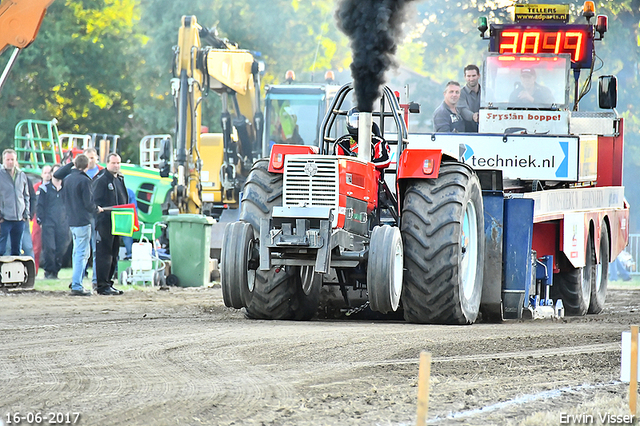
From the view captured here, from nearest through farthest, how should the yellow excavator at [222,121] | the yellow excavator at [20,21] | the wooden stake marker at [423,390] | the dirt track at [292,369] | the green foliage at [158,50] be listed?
1. the wooden stake marker at [423,390]
2. the dirt track at [292,369]
3. the yellow excavator at [20,21]
4. the yellow excavator at [222,121]
5. the green foliage at [158,50]

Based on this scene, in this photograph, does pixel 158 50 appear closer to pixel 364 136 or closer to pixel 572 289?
pixel 572 289

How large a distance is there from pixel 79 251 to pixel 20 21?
11.7 ft

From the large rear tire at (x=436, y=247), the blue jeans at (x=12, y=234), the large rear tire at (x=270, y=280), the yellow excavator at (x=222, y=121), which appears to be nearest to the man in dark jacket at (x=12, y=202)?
the blue jeans at (x=12, y=234)

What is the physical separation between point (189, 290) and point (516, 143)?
6112mm

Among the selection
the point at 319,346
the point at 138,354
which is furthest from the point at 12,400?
the point at 319,346

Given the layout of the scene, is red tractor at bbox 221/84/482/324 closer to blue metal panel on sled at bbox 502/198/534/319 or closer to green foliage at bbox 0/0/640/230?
blue metal panel on sled at bbox 502/198/534/319

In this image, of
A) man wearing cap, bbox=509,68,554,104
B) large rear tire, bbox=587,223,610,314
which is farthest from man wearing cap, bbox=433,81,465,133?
large rear tire, bbox=587,223,610,314

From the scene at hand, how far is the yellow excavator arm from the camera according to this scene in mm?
12719

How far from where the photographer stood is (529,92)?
47.2ft

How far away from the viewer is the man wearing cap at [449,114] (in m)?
14.4

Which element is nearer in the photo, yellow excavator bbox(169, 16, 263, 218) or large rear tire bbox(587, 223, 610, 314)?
large rear tire bbox(587, 223, 610, 314)

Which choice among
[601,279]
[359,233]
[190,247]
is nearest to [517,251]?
[359,233]

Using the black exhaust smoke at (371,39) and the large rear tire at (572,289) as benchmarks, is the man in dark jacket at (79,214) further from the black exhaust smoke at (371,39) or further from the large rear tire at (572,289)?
the large rear tire at (572,289)

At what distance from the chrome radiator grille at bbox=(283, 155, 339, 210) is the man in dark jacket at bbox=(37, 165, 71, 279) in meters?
9.71
